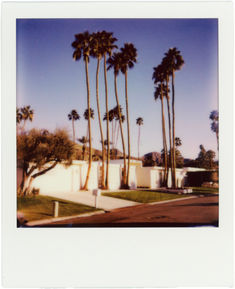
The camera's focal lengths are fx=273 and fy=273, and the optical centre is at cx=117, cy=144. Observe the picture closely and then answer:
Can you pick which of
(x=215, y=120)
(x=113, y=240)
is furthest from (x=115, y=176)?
(x=215, y=120)

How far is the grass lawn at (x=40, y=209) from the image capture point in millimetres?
7887

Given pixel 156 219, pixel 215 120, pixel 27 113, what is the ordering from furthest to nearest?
pixel 27 113 < pixel 156 219 < pixel 215 120

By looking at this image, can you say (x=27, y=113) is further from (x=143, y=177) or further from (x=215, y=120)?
(x=143, y=177)

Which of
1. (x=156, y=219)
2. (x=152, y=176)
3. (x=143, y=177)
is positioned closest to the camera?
(x=156, y=219)

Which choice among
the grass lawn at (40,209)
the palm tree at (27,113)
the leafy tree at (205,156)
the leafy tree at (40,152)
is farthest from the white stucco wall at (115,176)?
the palm tree at (27,113)

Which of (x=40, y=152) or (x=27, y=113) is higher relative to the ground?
(x=27, y=113)

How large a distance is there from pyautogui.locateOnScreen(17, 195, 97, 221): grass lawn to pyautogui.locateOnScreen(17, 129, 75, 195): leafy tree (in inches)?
38.7

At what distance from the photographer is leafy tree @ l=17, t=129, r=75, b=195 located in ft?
32.5

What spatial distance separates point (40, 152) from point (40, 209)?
2992 mm

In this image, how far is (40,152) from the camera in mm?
10805

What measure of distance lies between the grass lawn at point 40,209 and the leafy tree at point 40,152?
Answer: 98 cm

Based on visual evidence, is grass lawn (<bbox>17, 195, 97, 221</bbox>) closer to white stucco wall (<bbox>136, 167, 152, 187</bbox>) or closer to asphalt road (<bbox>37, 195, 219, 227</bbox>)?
asphalt road (<bbox>37, 195, 219, 227</bbox>)

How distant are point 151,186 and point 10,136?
530 inches

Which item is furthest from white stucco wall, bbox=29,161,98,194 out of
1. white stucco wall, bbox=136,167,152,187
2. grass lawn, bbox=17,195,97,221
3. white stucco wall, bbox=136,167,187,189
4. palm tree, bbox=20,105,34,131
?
white stucco wall, bbox=136,167,187,189
